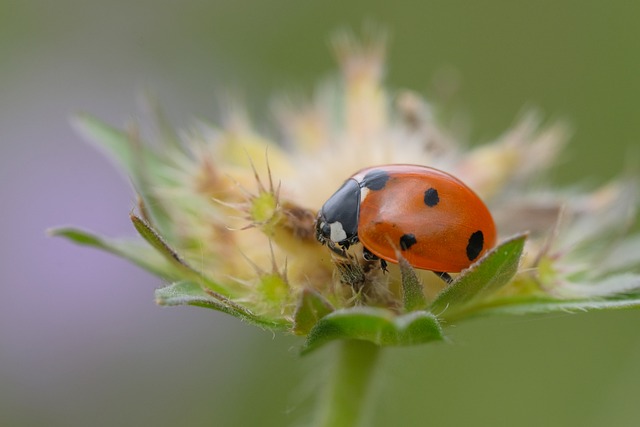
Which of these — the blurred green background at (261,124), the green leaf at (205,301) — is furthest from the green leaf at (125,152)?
the blurred green background at (261,124)

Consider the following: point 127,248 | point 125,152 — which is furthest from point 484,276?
point 125,152

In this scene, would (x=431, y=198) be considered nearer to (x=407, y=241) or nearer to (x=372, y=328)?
(x=407, y=241)

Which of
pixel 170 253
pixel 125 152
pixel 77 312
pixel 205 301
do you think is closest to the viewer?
pixel 205 301

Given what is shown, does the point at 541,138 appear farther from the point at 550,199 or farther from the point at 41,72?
the point at 41,72

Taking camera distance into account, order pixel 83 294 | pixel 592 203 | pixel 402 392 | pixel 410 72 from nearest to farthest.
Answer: pixel 592 203, pixel 83 294, pixel 402 392, pixel 410 72

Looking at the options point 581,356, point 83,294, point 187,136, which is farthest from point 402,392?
point 187,136

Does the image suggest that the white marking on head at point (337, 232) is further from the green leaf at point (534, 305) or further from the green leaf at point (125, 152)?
the green leaf at point (125, 152)

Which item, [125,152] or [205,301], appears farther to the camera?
[125,152]
